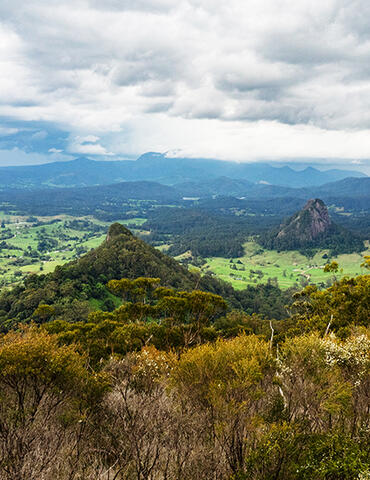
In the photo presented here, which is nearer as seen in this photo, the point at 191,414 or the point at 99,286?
the point at 191,414

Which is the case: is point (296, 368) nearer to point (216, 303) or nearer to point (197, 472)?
point (197, 472)

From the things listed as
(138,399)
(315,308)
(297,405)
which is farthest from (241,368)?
(315,308)

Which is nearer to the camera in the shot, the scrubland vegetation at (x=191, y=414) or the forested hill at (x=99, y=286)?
the scrubland vegetation at (x=191, y=414)

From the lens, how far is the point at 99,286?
89938 mm

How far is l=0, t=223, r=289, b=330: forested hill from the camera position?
74812 mm

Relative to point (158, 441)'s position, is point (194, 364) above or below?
above

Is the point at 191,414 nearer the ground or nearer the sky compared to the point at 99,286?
nearer the sky

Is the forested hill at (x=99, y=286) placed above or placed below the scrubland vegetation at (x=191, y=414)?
below

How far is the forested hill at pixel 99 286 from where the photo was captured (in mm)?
74812

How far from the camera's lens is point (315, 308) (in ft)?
154

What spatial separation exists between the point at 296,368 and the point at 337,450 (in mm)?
5808

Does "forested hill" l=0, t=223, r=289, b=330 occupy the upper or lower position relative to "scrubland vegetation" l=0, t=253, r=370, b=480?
lower

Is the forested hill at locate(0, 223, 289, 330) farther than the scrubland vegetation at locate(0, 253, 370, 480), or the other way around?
the forested hill at locate(0, 223, 289, 330)

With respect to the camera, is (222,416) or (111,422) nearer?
(222,416)
